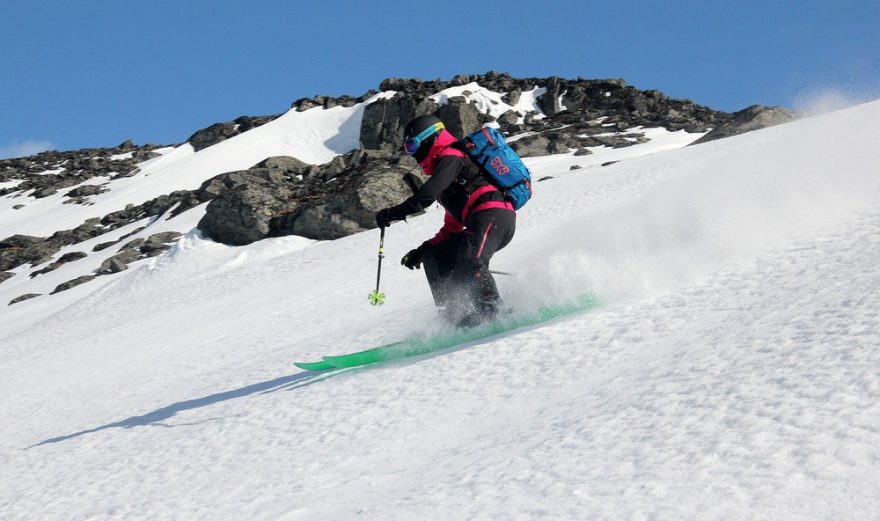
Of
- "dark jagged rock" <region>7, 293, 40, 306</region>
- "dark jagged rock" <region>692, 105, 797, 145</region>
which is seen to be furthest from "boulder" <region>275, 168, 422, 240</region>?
"dark jagged rock" <region>692, 105, 797, 145</region>

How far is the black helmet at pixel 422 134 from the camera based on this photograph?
676 cm

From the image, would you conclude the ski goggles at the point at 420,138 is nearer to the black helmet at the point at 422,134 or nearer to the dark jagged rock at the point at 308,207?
the black helmet at the point at 422,134

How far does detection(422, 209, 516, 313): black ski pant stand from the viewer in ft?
22.7

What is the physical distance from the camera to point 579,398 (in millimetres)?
4770

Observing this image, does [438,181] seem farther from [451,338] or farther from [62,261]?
[62,261]

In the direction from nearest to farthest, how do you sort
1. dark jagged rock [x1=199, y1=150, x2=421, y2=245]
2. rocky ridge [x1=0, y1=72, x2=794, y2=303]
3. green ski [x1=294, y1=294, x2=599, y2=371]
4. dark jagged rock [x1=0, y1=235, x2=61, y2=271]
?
Result: green ski [x1=294, y1=294, x2=599, y2=371] < dark jagged rock [x1=199, y1=150, x2=421, y2=245] < rocky ridge [x1=0, y1=72, x2=794, y2=303] < dark jagged rock [x1=0, y1=235, x2=61, y2=271]

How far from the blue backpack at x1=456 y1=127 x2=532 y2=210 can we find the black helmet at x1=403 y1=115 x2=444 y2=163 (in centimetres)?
27

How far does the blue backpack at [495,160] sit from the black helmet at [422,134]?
0.27 m

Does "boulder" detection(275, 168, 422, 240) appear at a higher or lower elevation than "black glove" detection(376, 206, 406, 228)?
higher

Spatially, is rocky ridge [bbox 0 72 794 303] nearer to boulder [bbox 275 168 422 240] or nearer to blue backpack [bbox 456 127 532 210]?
boulder [bbox 275 168 422 240]

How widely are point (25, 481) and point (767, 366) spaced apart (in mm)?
5642

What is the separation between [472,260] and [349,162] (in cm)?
3097

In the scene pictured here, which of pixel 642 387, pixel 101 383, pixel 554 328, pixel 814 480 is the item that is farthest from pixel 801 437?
pixel 101 383

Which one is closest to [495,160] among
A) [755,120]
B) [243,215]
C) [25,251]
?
[243,215]
